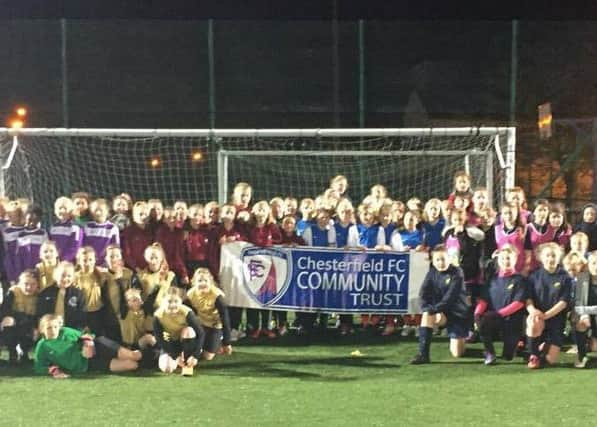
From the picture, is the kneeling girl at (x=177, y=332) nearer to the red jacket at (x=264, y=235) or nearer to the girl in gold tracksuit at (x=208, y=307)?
the girl in gold tracksuit at (x=208, y=307)

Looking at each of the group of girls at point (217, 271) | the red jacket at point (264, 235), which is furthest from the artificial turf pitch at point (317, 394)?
the red jacket at point (264, 235)

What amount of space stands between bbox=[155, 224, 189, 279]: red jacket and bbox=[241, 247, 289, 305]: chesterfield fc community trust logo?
1.71 ft

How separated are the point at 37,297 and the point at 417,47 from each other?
26.8 feet

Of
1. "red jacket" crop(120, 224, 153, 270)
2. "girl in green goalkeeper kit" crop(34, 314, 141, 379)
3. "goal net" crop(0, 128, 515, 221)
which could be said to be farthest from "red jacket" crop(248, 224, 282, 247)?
"girl in green goalkeeper kit" crop(34, 314, 141, 379)

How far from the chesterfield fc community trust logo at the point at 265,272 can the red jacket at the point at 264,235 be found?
0.43ft

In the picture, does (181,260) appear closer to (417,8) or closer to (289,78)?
(289,78)

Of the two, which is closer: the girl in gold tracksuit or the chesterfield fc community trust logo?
the girl in gold tracksuit

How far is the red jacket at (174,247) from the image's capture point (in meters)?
7.29

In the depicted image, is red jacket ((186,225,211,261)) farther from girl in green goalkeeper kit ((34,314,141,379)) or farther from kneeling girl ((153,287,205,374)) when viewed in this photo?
girl in green goalkeeper kit ((34,314,141,379))

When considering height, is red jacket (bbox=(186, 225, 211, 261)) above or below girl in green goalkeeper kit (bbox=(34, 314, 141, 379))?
above

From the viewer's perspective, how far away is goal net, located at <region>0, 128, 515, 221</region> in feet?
29.8

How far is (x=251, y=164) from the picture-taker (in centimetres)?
1021

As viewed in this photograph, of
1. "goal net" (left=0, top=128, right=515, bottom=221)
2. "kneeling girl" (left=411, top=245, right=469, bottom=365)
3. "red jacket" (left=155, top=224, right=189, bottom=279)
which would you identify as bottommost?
"kneeling girl" (left=411, top=245, right=469, bottom=365)

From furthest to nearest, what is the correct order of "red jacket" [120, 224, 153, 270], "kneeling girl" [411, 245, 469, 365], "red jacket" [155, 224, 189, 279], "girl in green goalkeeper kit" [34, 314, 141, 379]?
"red jacket" [155, 224, 189, 279], "red jacket" [120, 224, 153, 270], "kneeling girl" [411, 245, 469, 365], "girl in green goalkeeper kit" [34, 314, 141, 379]
